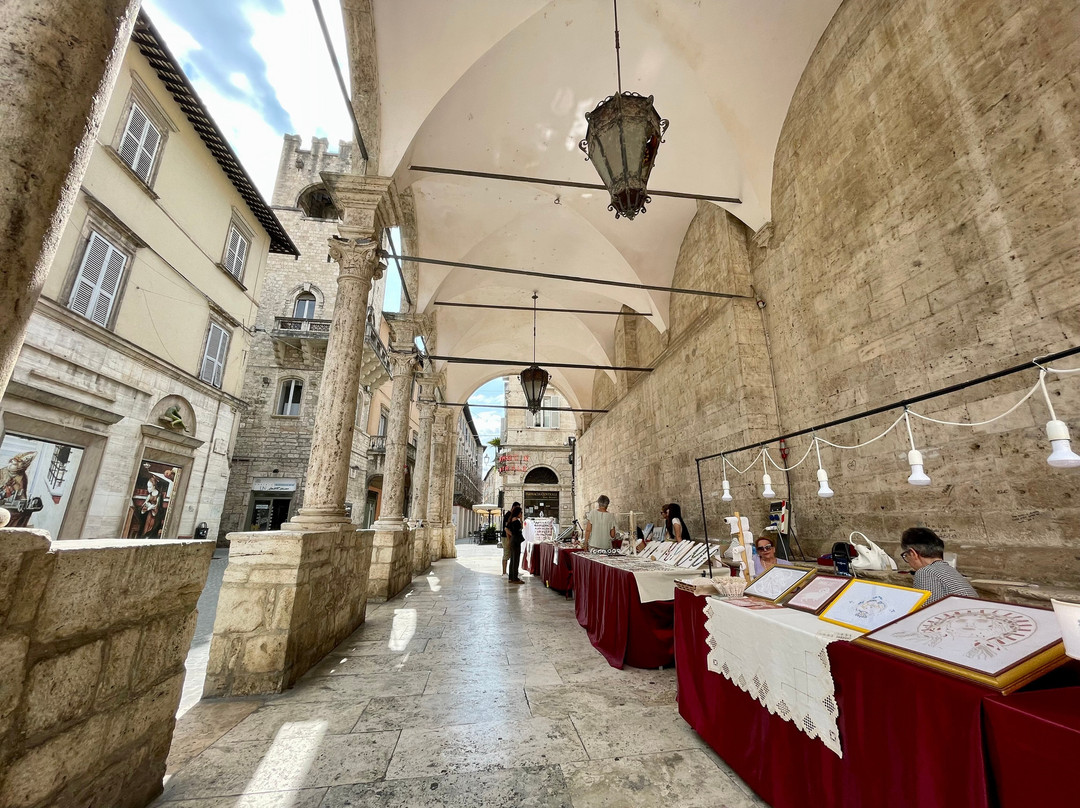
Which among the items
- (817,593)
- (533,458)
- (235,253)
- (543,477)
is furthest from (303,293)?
(817,593)

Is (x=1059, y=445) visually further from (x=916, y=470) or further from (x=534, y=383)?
(x=534, y=383)

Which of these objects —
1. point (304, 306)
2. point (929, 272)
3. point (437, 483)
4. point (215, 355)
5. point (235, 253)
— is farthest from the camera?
point (304, 306)

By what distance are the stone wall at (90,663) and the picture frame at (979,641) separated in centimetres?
250

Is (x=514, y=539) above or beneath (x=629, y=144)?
beneath

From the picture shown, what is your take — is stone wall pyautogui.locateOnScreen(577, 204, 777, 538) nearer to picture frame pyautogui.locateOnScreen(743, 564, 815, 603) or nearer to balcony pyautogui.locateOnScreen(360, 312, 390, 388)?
picture frame pyautogui.locateOnScreen(743, 564, 815, 603)

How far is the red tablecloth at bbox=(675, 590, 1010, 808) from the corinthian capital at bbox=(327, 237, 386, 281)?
4.76 meters

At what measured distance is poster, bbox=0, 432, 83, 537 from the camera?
21.7 ft

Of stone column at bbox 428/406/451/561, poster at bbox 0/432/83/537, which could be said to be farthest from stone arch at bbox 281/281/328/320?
poster at bbox 0/432/83/537

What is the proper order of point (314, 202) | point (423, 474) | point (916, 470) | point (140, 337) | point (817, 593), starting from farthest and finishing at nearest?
1. point (314, 202)
2. point (423, 474)
3. point (140, 337)
4. point (916, 470)
5. point (817, 593)

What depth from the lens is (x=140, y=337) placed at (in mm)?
8742

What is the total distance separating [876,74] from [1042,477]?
3805 millimetres

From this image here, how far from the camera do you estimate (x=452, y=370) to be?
14.0 meters

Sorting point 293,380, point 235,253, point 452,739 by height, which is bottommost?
point 452,739

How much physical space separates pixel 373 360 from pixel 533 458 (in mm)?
8057
